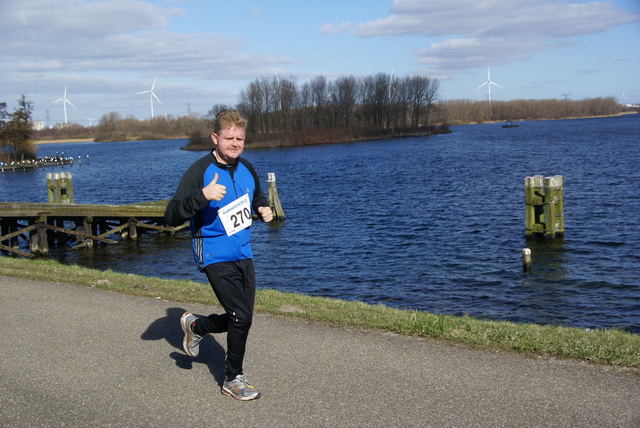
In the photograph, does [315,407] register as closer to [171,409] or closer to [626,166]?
[171,409]

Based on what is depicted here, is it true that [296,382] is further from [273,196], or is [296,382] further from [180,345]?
[273,196]

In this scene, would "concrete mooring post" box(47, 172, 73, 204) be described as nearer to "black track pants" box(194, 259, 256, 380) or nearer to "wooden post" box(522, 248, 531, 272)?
"wooden post" box(522, 248, 531, 272)

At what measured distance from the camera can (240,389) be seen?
5.23 meters

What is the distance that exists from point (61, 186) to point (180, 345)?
82.9 feet

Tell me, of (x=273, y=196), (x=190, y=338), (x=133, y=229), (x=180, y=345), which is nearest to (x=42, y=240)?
(x=133, y=229)

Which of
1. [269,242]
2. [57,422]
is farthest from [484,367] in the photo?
[269,242]

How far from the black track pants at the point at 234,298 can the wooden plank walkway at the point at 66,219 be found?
19.0 m

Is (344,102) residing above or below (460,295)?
above

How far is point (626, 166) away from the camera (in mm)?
47469

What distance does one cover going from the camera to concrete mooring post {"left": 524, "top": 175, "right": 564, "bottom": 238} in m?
21.8

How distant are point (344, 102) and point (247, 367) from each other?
14165 cm

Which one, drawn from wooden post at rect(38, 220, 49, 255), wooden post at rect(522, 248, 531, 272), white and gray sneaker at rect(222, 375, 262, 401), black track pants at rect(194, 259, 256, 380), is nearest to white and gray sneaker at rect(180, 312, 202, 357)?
black track pants at rect(194, 259, 256, 380)

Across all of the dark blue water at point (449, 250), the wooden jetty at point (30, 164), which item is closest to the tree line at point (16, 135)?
the wooden jetty at point (30, 164)

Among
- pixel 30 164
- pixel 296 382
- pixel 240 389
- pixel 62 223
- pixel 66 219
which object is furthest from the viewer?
pixel 30 164
